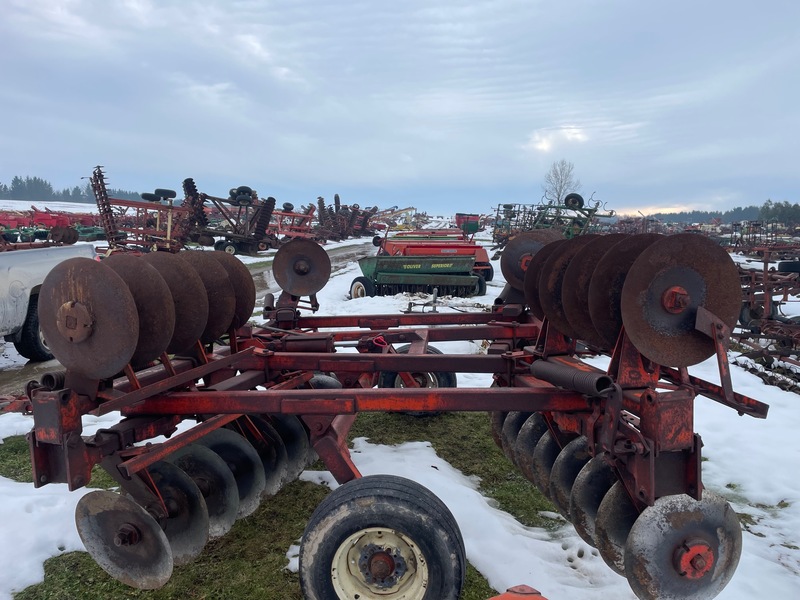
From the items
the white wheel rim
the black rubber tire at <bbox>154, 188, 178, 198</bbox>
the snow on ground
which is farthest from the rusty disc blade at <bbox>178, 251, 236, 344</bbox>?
the snow on ground

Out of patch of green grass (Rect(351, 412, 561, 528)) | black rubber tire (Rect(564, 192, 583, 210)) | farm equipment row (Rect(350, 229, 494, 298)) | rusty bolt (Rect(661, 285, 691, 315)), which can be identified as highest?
black rubber tire (Rect(564, 192, 583, 210))

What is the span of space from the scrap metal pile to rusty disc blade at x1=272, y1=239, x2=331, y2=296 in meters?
2.25

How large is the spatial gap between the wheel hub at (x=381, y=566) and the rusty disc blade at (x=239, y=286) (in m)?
2.33

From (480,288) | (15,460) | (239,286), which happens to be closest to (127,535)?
(239,286)

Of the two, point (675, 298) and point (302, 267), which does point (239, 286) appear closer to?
point (302, 267)

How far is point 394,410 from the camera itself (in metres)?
3.08

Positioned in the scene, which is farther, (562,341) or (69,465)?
(562,341)

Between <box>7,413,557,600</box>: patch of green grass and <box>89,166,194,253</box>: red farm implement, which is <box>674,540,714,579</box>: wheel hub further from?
<box>89,166,194,253</box>: red farm implement

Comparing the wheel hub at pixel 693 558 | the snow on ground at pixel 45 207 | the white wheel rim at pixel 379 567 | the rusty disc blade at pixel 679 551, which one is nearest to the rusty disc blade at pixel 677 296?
the rusty disc blade at pixel 679 551

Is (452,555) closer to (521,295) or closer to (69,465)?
(69,465)

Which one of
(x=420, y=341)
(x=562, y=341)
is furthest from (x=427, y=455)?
(x=562, y=341)

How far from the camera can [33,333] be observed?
8.28 metres

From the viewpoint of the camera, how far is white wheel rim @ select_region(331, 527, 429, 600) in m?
2.74

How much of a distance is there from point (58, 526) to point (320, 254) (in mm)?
3518
